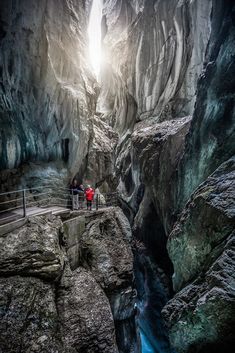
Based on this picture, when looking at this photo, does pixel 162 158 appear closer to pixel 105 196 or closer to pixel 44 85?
pixel 105 196

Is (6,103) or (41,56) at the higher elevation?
(41,56)

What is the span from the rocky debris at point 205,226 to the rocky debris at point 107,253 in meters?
2.30

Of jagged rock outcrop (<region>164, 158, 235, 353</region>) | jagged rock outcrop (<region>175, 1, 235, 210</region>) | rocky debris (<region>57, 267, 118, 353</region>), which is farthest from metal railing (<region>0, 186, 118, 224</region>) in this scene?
jagged rock outcrop (<region>175, 1, 235, 210</region>)

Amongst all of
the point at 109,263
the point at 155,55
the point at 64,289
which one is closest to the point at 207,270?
the point at 109,263

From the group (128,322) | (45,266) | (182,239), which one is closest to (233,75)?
(182,239)

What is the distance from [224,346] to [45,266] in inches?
209

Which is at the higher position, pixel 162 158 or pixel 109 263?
pixel 162 158

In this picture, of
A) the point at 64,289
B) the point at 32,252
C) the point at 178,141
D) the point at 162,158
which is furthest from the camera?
the point at 162,158

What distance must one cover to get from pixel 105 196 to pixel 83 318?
9.18 meters

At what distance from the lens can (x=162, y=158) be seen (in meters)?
13.4

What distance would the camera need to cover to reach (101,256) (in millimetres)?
8594

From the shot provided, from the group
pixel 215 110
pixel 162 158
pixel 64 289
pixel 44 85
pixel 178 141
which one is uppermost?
pixel 44 85

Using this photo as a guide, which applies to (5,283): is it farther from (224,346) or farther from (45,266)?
(224,346)

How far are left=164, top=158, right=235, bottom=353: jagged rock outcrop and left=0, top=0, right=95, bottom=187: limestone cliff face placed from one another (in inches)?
285
